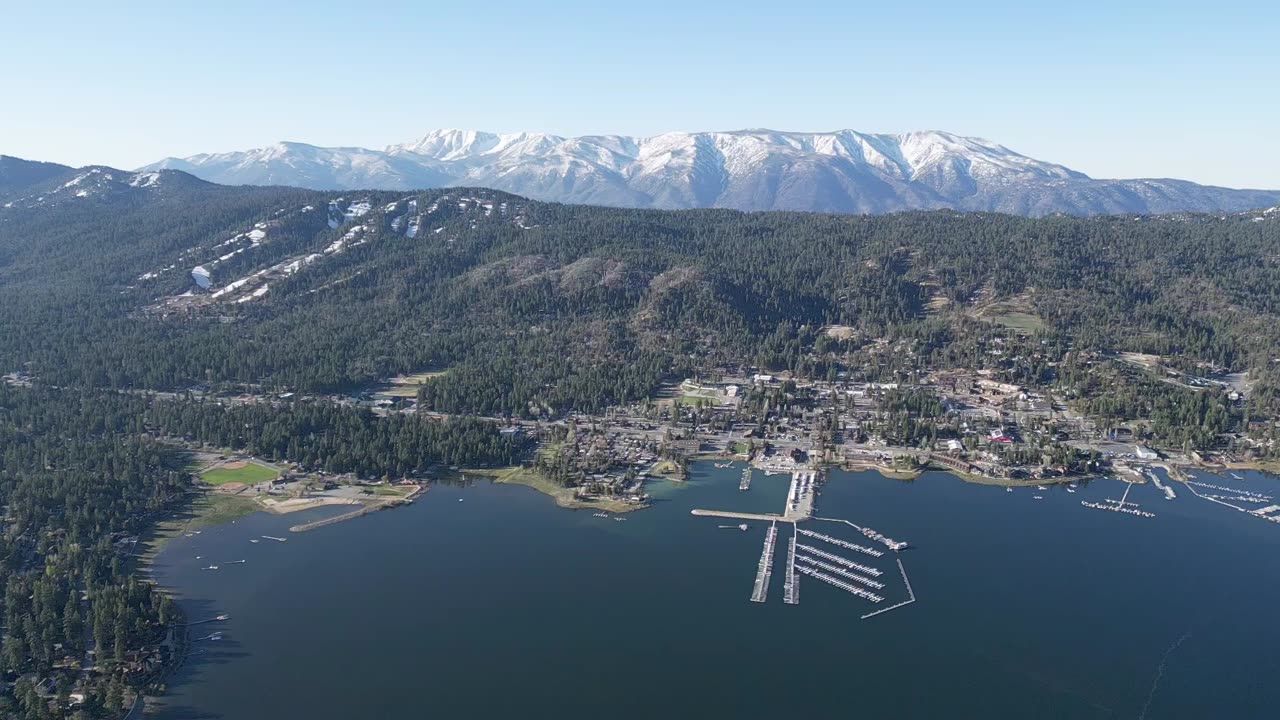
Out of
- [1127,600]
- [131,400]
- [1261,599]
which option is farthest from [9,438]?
[1261,599]

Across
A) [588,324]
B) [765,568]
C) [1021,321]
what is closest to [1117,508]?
[765,568]

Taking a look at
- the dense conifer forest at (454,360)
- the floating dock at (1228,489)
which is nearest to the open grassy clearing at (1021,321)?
the dense conifer forest at (454,360)

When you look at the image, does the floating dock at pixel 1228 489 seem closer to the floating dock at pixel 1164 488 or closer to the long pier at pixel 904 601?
the floating dock at pixel 1164 488

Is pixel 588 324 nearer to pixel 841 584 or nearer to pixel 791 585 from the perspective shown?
pixel 791 585

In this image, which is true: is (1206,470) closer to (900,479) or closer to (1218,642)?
(900,479)

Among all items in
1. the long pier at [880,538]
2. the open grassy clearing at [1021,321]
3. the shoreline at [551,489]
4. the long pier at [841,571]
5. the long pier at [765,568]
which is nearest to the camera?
the long pier at [765,568]
